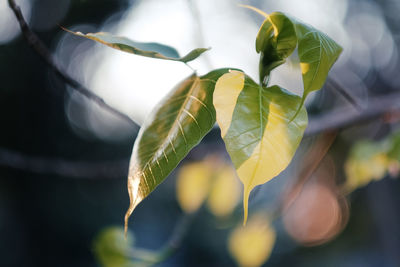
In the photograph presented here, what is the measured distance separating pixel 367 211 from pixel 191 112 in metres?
5.21

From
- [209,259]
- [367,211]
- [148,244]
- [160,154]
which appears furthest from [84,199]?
[160,154]

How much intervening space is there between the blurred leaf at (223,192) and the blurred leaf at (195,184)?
2 centimetres

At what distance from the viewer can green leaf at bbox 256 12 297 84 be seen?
207mm

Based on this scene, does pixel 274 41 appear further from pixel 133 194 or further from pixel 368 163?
pixel 368 163

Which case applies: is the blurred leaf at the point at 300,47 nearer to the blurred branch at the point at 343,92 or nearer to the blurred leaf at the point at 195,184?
the blurred branch at the point at 343,92

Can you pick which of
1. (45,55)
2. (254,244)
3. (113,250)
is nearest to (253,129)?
(45,55)

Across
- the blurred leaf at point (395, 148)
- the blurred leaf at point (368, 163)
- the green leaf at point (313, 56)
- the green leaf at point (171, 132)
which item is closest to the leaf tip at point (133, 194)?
the green leaf at point (171, 132)

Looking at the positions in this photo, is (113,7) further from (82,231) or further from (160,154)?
(160,154)

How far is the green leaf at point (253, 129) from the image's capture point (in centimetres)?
19

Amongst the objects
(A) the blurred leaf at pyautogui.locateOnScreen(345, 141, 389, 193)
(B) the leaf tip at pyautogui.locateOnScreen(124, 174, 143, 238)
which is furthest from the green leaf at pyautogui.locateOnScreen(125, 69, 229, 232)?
(A) the blurred leaf at pyautogui.locateOnScreen(345, 141, 389, 193)

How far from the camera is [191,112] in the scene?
0.23 metres

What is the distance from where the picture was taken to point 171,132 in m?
0.24

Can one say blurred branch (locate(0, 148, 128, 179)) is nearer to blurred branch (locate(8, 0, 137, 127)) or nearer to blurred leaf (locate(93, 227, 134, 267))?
blurred leaf (locate(93, 227, 134, 267))

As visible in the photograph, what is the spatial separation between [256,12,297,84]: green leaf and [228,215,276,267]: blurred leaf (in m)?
0.63
